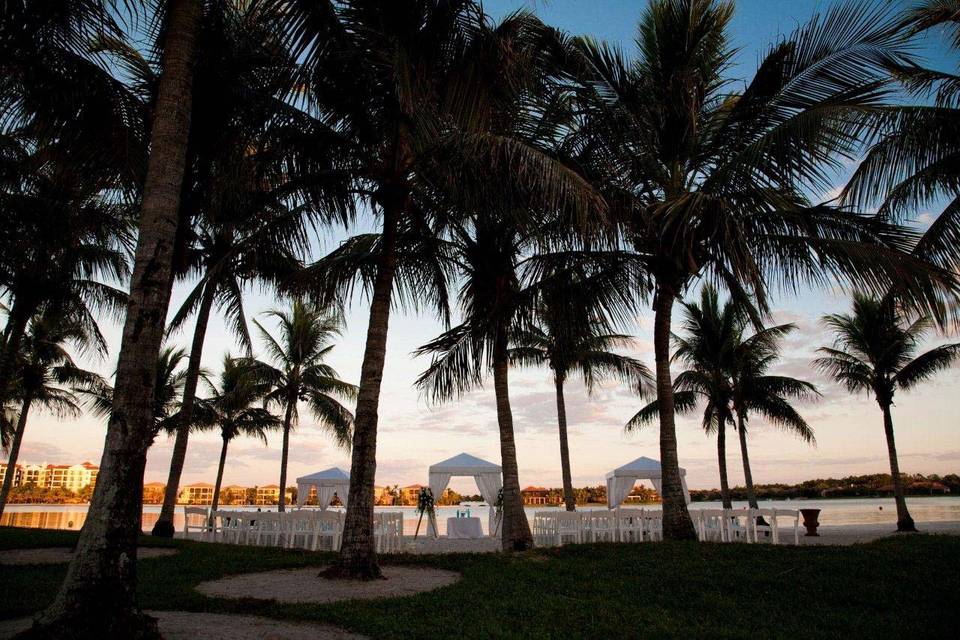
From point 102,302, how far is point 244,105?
1099cm

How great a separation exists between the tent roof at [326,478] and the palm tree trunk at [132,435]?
60.9 ft

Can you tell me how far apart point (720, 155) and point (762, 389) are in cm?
1266

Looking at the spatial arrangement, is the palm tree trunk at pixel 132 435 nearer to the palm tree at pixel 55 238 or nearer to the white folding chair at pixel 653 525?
the palm tree at pixel 55 238

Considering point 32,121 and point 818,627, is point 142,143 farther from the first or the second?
point 818,627

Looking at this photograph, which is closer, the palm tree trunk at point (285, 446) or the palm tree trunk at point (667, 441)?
the palm tree trunk at point (667, 441)

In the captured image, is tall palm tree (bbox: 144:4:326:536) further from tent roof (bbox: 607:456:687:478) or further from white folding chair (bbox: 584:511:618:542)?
tent roof (bbox: 607:456:687:478)

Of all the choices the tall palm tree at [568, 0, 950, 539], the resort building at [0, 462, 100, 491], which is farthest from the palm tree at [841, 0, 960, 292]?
the resort building at [0, 462, 100, 491]

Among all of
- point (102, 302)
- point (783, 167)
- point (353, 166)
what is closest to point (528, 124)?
point (353, 166)

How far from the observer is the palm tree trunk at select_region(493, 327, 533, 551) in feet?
33.4

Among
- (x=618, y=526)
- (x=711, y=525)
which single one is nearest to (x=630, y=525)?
(x=618, y=526)

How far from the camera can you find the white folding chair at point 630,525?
42.8ft

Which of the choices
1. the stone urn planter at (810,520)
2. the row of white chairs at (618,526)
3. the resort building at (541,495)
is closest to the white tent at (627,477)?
the stone urn planter at (810,520)

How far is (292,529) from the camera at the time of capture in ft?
38.2

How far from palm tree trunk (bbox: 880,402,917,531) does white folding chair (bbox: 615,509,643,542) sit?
7097mm
